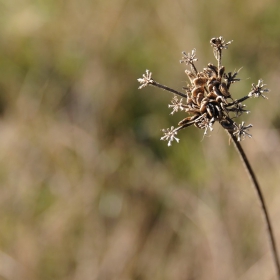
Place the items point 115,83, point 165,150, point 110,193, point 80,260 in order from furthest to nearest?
1. point 115,83
2. point 165,150
3. point 110,193
4. point 80,260

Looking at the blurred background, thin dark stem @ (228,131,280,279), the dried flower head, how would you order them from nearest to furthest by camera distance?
thin dark stem @ (228,131,280,279), the dried flower head, the blurred background

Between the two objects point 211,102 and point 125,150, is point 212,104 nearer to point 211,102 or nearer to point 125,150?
point 211,102

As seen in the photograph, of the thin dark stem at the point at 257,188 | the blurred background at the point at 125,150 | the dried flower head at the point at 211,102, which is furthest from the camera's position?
the blurred background at the point at 125,150

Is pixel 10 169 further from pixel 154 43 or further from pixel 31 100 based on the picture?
pixel 154 43

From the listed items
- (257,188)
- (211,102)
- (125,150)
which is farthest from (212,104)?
(125,150)

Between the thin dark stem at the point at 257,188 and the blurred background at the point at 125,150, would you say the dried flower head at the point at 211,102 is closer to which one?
the thin dark stem at the point at 257,188

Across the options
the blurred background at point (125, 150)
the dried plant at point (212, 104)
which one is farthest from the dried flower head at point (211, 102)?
the blurred background at point (125, 150)

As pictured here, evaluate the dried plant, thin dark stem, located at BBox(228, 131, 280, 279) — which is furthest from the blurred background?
the dried plant

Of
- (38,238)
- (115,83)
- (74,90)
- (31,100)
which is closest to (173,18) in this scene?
(115,83)

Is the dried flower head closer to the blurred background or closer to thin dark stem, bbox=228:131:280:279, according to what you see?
thin dark stem, bbox=228:131:280:279
